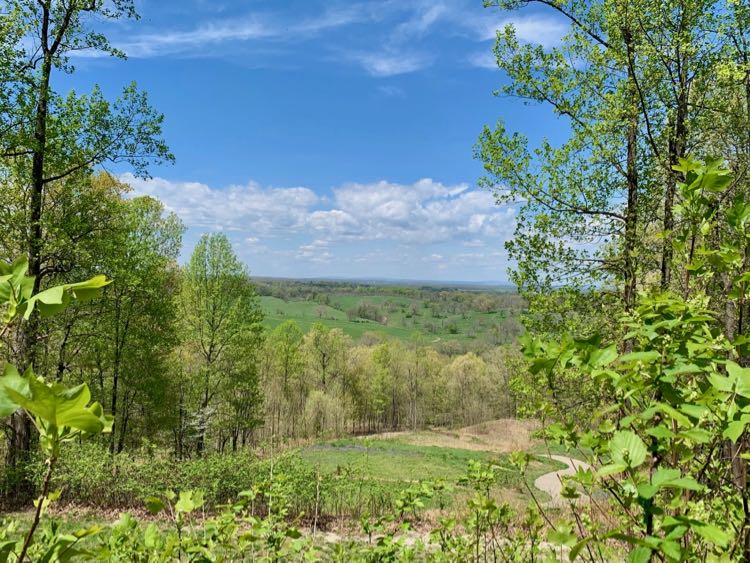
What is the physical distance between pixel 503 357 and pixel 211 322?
608 inches

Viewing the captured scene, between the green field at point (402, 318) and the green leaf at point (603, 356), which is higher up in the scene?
the green leaf at point (603, 356)

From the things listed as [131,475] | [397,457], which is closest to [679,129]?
[131,475]

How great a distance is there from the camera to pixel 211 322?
921 inches

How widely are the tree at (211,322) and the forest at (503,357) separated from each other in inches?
5.1

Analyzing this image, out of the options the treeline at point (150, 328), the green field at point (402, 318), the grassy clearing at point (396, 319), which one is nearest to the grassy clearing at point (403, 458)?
the treeline at point (150, 328)

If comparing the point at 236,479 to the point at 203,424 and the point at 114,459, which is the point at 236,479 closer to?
the point at 114,459

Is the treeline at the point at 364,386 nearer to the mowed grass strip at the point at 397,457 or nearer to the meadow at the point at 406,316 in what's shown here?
the mowed grass strip at the point at 397,457

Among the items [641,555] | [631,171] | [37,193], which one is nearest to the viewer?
[641,555]

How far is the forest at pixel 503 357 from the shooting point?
122cm

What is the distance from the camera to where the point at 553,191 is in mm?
9477

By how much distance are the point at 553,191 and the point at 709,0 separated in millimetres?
3891

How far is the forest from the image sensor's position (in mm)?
1219

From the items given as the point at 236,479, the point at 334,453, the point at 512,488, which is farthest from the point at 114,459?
the point at 334,453

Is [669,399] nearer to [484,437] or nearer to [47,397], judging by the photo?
[47,397]
